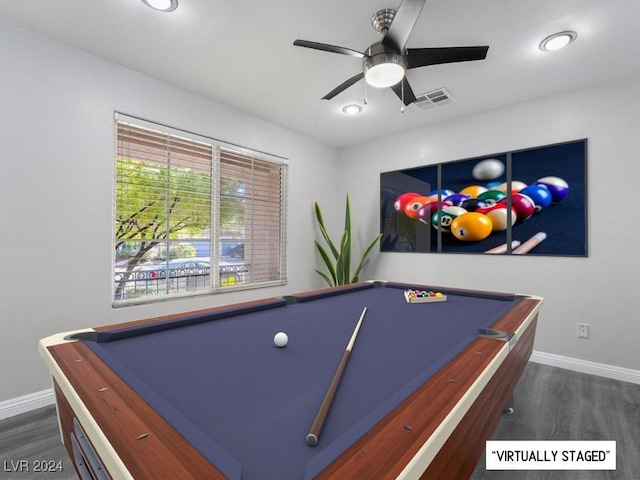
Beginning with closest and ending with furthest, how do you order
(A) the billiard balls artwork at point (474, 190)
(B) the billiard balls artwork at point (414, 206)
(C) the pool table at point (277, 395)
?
1. (C) the pool table at point (277, 395)
2. (A) the billiard balls artwork at point (474, 190)
3. (B) the billiard balls artwork at point (414, 206)

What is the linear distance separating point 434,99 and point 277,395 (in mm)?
3171

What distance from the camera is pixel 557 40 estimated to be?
86.9 inches

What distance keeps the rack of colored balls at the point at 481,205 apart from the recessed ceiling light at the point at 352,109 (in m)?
1.24

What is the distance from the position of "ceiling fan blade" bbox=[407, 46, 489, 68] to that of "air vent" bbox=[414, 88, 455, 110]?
1.08 meters

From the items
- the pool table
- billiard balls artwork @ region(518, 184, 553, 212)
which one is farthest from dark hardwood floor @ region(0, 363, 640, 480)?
billiard balls artwork @ region(518, 184, 553, 212)

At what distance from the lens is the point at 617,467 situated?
1605mm

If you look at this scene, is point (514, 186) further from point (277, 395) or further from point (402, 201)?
point (277, 395)

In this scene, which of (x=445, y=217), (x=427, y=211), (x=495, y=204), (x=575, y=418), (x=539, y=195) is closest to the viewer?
(x=575, y=418)

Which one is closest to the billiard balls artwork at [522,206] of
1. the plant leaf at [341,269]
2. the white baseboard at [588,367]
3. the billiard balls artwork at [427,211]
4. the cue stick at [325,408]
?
the billiard balls artwork at [427,211]

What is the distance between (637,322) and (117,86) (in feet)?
15.6

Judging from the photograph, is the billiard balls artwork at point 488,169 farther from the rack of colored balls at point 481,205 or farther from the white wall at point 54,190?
the white wall at point 54,190

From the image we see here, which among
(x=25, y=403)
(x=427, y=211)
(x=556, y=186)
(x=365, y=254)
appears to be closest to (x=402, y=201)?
(x=427, y=211)

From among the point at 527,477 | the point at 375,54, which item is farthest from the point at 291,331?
the point at 375,54

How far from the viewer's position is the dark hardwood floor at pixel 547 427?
1.57 metres
